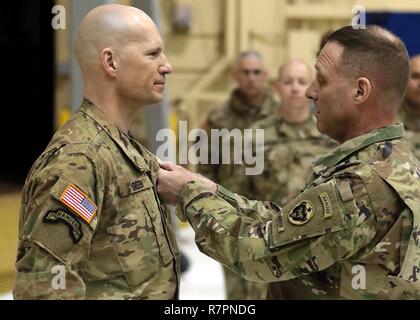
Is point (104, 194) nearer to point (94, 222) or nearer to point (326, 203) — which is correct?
point (94, 222)

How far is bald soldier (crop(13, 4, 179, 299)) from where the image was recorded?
209 cm

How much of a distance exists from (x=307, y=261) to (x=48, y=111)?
769 cm

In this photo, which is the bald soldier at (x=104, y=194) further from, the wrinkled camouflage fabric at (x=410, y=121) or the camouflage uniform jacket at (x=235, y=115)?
the camouflage uniform jacket at (x=235, y=115)

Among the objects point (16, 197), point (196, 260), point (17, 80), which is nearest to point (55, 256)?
point (196, 260)

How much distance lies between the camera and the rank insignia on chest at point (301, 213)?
2.28 m

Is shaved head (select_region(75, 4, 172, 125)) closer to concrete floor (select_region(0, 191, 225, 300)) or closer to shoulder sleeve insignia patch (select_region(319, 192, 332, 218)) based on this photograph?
shoulder sleeve insignia patch (select_region(319, 192, 332, 218))

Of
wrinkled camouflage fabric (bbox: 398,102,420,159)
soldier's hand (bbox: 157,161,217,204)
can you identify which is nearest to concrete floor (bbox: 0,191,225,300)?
wrinkled camouflage fabric (bbox: 398,102,420,159)

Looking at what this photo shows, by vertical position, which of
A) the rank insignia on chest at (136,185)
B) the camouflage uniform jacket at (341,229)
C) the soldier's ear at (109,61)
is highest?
the soldier's ear at (109,61)

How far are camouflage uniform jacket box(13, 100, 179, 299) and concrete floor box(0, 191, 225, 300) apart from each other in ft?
8.11

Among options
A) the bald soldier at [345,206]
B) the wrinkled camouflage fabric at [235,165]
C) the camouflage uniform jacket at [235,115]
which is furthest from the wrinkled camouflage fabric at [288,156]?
the bald soldier at [345,206]

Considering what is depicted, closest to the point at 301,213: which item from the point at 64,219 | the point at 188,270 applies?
the point at 64,219

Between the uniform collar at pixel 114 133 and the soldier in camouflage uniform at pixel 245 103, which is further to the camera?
the soldier in camouflage uniform at pixel 245 103

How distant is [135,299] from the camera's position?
7.44 ft

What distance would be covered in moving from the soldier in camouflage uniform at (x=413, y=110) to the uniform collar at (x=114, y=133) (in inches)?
118
